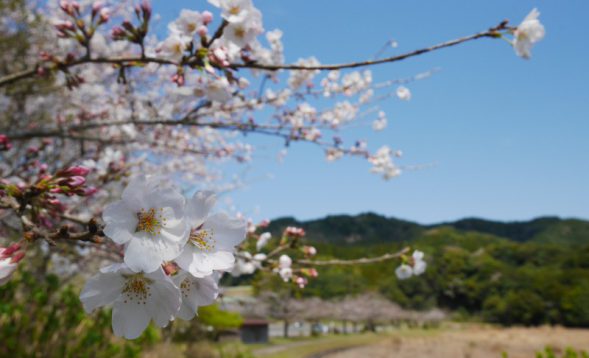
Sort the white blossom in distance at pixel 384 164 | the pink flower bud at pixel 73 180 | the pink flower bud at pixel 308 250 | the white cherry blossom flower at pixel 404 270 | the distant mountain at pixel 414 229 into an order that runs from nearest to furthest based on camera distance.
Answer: the pink flower bud at pixel 73 180 < the pink flower bud at pixel 308 250 < the white cherry blossom flower at pixel 404 270 < the white blossom in distance at pixel 384 164 < the distant mountain at pixel 414 229

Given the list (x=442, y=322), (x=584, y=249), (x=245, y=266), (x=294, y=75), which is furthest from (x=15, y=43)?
(x=584, y=249)

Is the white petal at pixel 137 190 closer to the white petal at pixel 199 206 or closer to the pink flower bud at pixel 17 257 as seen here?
the white petal at pixel 199 206

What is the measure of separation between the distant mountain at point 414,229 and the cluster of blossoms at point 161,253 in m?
58.2

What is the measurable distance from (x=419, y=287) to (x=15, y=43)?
153 feet

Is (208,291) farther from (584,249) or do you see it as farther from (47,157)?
(584,249)

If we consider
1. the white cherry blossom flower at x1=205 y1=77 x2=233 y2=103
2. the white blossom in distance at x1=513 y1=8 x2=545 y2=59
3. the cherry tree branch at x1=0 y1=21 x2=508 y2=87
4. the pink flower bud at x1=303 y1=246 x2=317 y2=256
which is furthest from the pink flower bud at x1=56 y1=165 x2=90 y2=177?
the white blossom in distance at x1=513 y1=8 x2=545 y2=59

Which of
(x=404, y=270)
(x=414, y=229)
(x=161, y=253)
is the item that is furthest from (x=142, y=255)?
(x=414, y=229)

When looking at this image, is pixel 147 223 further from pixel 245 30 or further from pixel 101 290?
pixel 245 30

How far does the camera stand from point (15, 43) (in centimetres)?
623

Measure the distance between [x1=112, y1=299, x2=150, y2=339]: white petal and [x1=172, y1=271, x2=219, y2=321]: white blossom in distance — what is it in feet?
0.29

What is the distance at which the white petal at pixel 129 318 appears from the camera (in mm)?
1034

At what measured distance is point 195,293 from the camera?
108cm

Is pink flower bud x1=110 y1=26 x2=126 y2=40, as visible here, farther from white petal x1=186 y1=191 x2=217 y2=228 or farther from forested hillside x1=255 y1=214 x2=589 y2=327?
forested hillside x1=255 y1=214 x2=589 y2=327

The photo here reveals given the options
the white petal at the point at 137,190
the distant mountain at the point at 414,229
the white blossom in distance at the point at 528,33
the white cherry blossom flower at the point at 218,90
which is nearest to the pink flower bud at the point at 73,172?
the white petal at the point at 137,190
